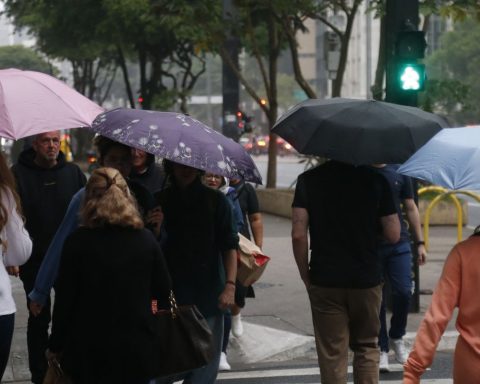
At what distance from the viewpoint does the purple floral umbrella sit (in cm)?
644

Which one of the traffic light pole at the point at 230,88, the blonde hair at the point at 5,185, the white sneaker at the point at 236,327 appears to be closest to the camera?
the blonde hair at the point at 5,185

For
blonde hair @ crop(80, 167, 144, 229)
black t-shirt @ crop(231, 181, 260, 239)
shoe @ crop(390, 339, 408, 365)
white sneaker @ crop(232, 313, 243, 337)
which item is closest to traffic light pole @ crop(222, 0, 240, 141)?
white sneaker @ crop(232, 313, 243, 337)

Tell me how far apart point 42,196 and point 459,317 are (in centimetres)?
374

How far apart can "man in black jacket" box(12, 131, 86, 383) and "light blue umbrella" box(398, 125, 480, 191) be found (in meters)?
3.26

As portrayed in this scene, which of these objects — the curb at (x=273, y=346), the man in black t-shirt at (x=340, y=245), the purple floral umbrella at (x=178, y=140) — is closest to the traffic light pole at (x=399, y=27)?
the curb at (x=273, y=346)

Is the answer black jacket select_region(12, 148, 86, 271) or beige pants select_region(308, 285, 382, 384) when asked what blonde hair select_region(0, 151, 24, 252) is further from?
black jacket select_region(12, 148, 86, 271)

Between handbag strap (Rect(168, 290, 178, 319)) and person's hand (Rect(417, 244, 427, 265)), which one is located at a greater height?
handbag strap (Rect(168, 290, 178, 319))

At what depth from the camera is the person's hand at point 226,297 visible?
22.4 feet

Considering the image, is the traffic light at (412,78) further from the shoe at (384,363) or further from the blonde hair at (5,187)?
the blonde hair at (5,187)

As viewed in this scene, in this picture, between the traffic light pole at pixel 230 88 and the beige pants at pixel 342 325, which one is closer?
the beige pants at pixel 342 325

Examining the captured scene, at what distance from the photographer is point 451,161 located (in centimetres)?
507

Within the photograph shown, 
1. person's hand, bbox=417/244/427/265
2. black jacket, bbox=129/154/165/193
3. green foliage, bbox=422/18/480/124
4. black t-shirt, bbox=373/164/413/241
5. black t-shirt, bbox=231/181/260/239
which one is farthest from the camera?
green foliage, bbox=422/18/480/124

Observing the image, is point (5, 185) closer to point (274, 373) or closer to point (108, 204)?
point (108, 204)

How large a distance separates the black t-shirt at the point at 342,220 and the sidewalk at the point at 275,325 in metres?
3.17
